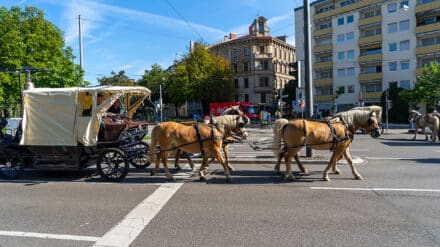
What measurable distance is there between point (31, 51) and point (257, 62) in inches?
1858

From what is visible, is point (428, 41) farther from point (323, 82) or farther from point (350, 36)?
point (323, 82)

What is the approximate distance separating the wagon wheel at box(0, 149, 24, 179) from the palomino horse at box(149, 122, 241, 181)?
367cm

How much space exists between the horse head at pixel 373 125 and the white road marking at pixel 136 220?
5031mm

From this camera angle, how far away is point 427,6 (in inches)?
1641

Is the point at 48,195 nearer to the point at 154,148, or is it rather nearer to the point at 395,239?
the point at 154,148

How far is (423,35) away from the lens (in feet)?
140

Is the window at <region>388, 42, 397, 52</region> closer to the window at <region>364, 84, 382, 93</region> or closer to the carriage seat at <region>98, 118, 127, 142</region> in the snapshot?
the window at <region>364, 84, 382, 93</region>

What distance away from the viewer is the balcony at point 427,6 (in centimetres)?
4085

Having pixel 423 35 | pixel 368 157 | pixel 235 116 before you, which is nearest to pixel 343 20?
pixel 423 35

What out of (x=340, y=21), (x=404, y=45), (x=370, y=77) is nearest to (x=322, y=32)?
(x=340, y=21)

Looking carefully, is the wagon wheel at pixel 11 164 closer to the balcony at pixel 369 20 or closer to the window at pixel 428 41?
the window at pixel 428 41

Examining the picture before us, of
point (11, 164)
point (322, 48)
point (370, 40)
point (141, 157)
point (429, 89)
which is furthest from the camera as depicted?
point (322, 48)

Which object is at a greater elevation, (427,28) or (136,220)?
(427,28)

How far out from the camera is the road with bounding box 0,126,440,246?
434cm
